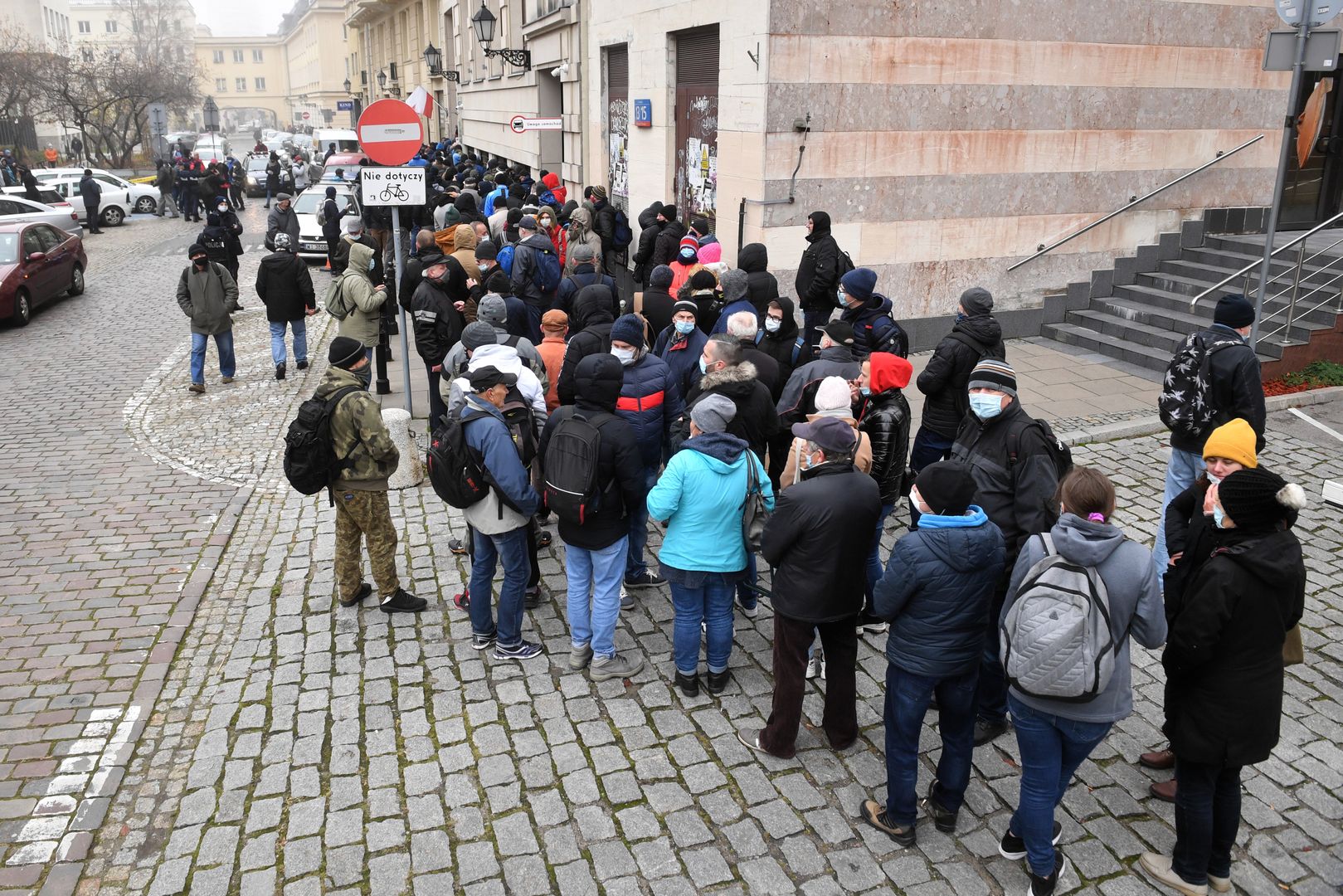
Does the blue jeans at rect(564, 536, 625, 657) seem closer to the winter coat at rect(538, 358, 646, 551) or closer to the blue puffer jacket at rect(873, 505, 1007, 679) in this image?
the winter coat at rect(538, 358, 646, 551)

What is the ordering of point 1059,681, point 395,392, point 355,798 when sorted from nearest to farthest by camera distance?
1. point 1059,681
2. point 355,798
3. point 395,392

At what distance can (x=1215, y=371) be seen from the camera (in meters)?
6.13

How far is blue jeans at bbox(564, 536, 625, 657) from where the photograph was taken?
5.59 metres

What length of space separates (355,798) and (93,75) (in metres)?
50.1

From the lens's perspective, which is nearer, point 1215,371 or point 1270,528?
point 1270,528

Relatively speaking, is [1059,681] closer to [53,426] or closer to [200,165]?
[53,426]

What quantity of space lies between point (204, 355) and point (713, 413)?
8.97 meters

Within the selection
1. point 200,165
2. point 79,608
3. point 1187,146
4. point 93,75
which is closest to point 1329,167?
point 1187,146

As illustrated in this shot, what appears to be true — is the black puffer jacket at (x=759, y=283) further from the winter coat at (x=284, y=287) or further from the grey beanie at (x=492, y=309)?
the winter coat at (x=284, y=287)

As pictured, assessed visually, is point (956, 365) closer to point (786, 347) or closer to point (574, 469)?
point (786, 347)

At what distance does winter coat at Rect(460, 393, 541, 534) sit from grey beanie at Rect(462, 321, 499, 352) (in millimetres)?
1455

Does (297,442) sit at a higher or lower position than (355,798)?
higher

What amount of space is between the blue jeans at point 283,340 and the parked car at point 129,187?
824 inches

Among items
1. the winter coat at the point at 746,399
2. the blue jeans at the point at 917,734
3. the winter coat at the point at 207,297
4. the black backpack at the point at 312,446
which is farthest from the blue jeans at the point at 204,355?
the blue jeans at the point at 917,734
